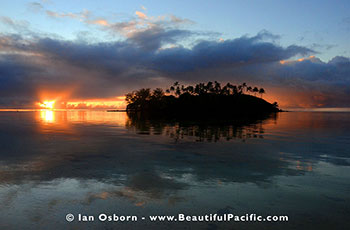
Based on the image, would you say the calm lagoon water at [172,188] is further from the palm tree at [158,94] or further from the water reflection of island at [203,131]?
the palm tree at [158,94]

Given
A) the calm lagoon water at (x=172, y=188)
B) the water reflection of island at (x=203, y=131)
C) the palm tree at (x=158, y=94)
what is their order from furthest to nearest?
the palm tree at (x=158, y=94) → the water reflection of island at (x=203, y=131) → the calm lagoon water at (x=172, y=188)

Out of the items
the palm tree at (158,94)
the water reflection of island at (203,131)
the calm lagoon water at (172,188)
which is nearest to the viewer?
the calm lagoon water at (172,188)

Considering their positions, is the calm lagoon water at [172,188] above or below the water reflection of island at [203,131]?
below

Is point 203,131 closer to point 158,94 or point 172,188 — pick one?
point 172,188

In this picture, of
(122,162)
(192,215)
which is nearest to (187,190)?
(192,215)

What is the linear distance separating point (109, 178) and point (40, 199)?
11.2 ft

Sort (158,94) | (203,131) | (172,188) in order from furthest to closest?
1. (158,94)
2. (203,131)
3. (172,188)

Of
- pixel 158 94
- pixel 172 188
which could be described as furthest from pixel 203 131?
pixel 158 94

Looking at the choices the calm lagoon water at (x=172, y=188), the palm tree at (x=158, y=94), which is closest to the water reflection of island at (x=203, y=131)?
the calm lagoon water at (x=172, y=188)

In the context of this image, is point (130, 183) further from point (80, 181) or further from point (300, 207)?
point (300, 207)

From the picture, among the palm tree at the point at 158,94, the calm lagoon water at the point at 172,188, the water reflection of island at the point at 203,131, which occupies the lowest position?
the calm lagoon water at the point at 172,188

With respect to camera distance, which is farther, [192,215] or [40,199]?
[40,199]

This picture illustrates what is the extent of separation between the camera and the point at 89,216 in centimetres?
805

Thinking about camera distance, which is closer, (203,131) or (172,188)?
(172,188)
